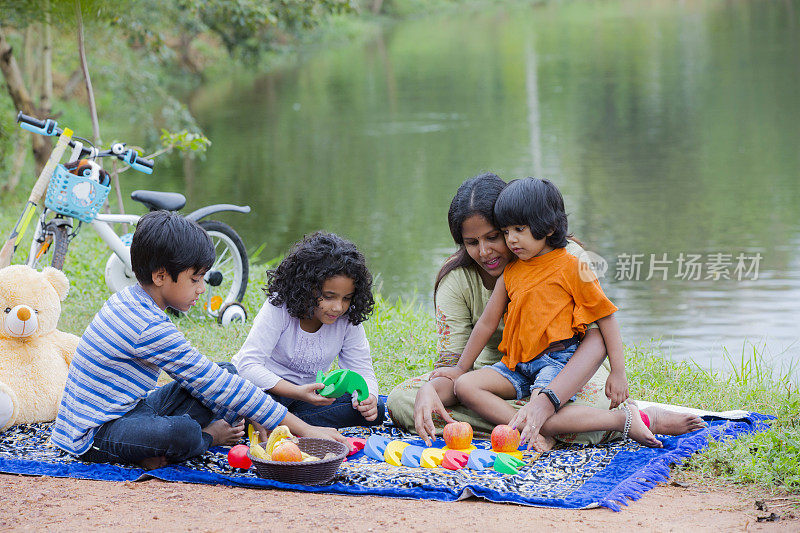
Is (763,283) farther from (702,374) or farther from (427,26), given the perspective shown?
(427,26)

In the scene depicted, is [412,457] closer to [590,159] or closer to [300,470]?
[300,470]

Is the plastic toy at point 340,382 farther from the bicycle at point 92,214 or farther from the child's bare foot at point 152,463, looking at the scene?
the bicycle at point 92,214

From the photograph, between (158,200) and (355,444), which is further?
(158,200)

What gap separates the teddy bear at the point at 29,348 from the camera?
3.74 m

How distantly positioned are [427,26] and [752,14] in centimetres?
1362

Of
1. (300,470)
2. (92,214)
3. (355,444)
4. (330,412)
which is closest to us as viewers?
(300,470)

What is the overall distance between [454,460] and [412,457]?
0.52 ft

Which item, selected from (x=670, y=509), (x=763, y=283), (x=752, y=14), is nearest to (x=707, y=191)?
(x=763, y=283)

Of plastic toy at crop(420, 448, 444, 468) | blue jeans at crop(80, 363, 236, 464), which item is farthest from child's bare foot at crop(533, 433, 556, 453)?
blue jeans at crop(80, 363, 236, 464)

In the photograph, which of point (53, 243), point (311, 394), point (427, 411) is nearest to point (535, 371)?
point (427, 411)

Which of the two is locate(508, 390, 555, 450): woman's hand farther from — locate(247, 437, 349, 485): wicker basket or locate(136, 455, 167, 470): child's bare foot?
locate(136, 455, 167, 470): child's bare foot

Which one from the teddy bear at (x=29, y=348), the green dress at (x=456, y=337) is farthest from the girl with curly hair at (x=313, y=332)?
the teddy bear at (x=29, y=348)

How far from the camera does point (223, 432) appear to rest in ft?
11.5

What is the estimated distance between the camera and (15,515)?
110 inches
